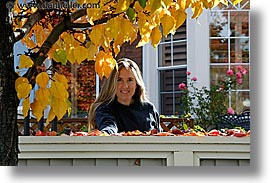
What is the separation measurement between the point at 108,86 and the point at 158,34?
475 mm

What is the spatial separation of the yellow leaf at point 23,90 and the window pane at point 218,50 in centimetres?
75

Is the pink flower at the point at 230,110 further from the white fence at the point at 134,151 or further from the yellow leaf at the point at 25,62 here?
the yellow leaf at the point at 25,62

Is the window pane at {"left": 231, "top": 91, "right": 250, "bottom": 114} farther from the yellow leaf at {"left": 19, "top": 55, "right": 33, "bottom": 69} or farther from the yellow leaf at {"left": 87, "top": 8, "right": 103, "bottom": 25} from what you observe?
the yellow leaf at {"left": 19, "top": 55, "right": 33, "bottom": 69}

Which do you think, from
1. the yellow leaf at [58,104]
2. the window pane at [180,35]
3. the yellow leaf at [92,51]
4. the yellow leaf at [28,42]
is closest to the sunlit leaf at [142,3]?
the yellow leaf at [92,51]

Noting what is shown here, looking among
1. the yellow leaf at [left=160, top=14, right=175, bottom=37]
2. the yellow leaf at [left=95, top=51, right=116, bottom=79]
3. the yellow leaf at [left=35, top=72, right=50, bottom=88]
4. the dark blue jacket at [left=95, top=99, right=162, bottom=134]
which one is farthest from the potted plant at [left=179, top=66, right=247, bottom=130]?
the yellow leaf at [left=35, top=72, right=50, bottom=88]

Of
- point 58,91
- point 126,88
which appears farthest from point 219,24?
point 58,91

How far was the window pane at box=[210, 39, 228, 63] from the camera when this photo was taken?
6.13 ft

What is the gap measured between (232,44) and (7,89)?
2.80 feet

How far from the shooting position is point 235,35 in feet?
6.10

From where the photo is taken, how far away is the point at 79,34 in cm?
149

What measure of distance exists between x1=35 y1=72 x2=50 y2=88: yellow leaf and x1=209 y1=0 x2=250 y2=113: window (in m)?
0.69

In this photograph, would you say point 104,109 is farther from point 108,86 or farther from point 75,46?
point 75,46

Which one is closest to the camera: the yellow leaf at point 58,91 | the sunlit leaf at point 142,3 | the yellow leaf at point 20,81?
the sunlit leaf at point 142,3

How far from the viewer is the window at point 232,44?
6.00ft
